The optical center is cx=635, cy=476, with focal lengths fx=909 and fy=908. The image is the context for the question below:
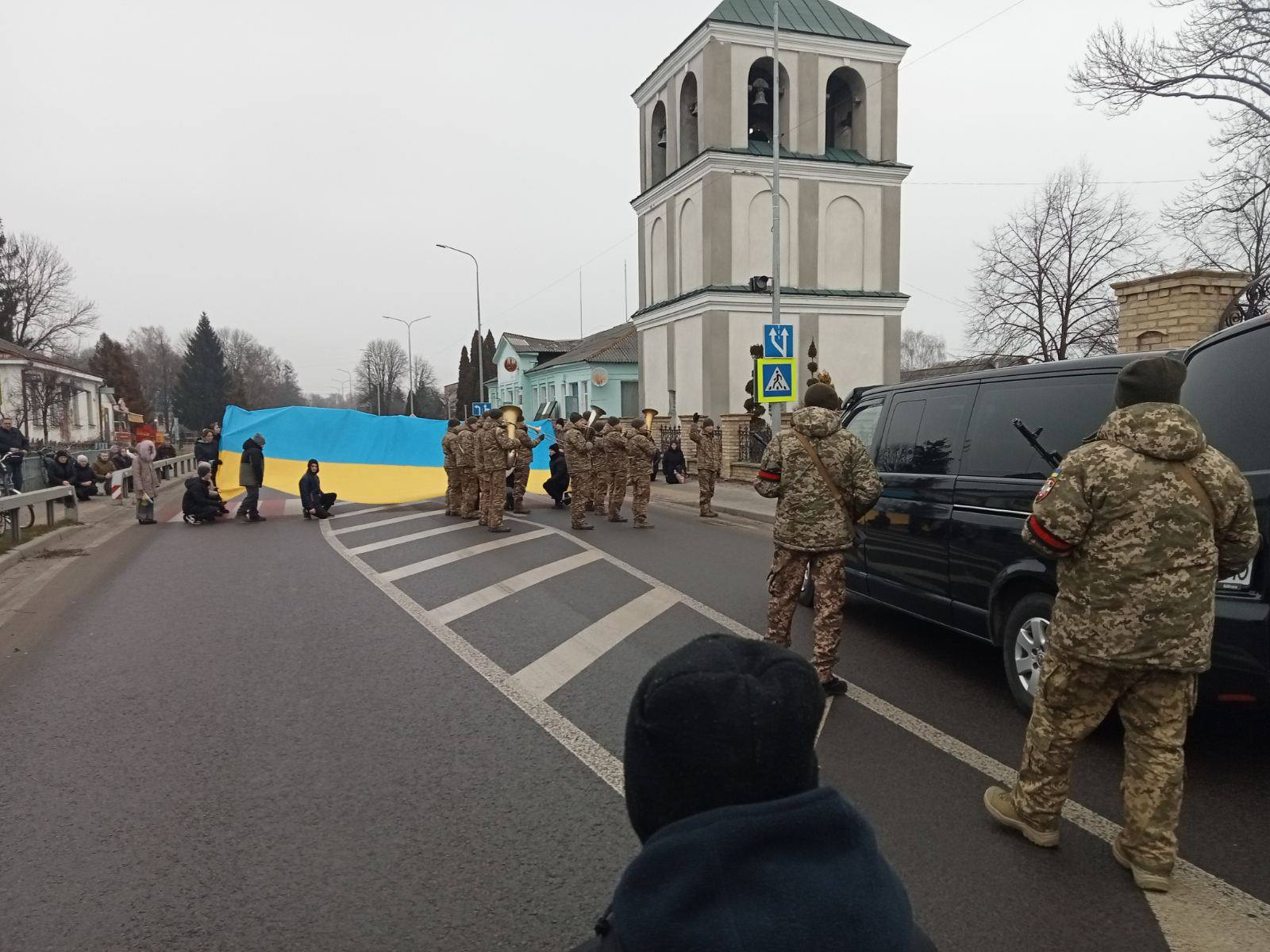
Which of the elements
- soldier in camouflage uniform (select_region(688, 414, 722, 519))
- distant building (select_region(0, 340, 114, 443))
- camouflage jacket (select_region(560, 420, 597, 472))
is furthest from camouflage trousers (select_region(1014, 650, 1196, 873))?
distant building (select_region(0, 340, 114, 443))

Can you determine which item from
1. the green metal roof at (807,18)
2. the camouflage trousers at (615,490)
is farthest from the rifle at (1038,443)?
the green metal roof at (807,18)

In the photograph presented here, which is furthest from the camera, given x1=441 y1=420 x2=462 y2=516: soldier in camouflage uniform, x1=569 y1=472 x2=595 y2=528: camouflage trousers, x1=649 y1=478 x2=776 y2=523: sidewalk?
x1=649 y1=478 x2=776 y2=523: sidewalk

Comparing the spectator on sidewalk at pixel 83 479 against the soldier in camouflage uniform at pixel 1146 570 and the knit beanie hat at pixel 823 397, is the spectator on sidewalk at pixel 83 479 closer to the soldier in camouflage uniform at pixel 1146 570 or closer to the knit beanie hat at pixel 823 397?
the knit beanie hat at pixel 823 397

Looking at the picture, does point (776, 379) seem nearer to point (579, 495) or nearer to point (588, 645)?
point (579, 495)

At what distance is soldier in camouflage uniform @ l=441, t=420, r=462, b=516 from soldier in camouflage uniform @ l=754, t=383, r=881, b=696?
438 inches

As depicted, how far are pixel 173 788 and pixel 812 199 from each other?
32062 millimetres

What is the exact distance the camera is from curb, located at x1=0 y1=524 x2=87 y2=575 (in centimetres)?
1117

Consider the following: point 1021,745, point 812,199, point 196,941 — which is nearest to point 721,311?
point 812,199

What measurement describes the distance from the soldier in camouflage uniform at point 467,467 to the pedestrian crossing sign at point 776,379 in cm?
573

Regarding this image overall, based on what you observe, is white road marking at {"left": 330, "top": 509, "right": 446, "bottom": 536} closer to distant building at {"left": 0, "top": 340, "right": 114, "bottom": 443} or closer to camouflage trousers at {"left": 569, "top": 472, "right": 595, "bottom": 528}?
camouflage trousers at {"left": 569, "top": 472, "right": 595, "bottom": 528}

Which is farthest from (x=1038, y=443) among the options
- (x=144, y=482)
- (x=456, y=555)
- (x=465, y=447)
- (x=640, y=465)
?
(x=144, y=482)

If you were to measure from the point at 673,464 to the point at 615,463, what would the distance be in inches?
424

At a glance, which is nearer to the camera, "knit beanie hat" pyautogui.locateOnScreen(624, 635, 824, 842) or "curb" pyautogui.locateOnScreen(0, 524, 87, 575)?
"knit beanie hat" pyautogui.locateOnScreen(624, 635, 824, 842)

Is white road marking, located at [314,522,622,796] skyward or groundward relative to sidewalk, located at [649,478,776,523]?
skyward
